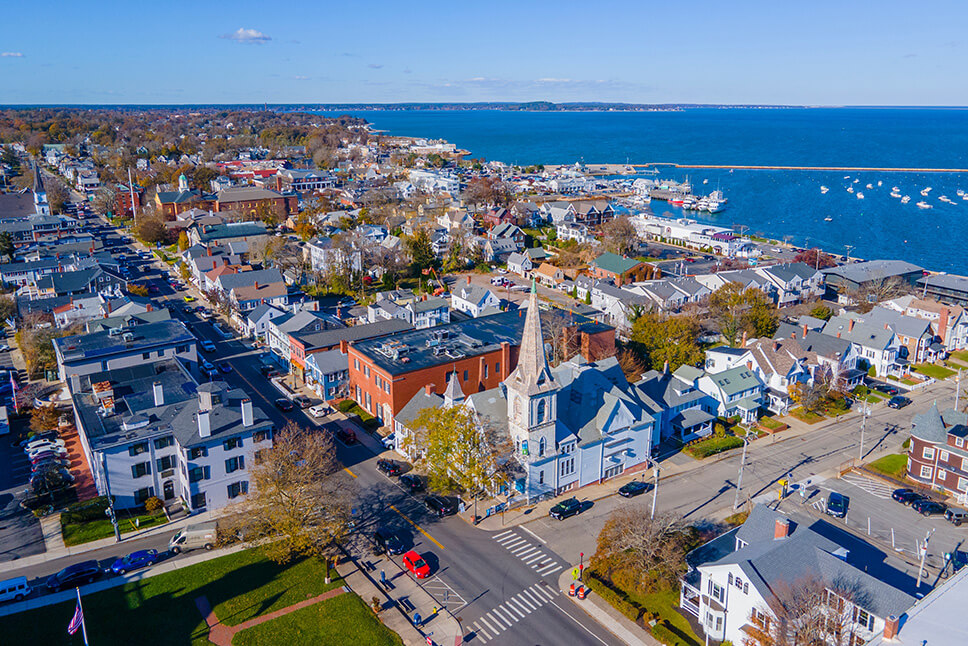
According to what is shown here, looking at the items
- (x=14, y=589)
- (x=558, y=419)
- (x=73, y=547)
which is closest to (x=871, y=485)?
(x=558, y=419)

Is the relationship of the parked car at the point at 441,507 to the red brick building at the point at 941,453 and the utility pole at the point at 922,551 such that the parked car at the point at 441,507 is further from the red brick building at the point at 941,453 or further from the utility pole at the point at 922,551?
the red brick building at the point at 941,453

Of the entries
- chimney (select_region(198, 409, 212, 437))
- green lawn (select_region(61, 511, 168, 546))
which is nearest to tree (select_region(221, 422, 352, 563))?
chimney (select_region(198, 409, 212, 437))

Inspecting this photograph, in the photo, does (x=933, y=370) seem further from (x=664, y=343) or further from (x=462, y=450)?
(x=462, y=450)

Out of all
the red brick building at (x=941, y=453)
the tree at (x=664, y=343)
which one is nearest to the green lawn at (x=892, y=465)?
the red brick building at (x=941, y=453)

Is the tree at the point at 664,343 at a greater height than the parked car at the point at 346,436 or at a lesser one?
greater

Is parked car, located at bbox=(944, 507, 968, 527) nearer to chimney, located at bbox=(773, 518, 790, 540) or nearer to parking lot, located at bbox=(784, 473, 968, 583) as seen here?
parking lot, located at bbox=(784, 473, 968, 583)

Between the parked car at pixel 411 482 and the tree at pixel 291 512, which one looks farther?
the parked car at pixel 411 482

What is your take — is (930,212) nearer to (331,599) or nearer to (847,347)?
(847,347)
